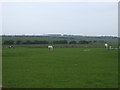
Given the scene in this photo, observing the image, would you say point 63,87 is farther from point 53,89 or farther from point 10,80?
point 10,80

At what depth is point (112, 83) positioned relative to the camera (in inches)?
467

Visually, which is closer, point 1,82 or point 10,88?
point 10,88

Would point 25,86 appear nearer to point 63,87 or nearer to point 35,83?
point 35,83

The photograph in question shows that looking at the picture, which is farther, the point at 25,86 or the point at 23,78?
the point at 23,78

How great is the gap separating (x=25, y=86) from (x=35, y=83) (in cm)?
77

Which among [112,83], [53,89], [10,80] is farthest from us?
[10,80]

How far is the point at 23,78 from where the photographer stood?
13.2 metres

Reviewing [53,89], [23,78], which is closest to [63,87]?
[53,89]

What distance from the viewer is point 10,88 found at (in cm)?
1086

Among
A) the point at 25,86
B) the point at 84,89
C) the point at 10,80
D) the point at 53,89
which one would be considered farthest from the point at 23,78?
the point at 84,89

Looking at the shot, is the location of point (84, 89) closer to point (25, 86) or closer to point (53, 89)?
point (53, 89)

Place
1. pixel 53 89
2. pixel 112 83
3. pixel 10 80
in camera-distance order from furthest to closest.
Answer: pixel 10 80 < pixel 112 83 < pixel 53 89

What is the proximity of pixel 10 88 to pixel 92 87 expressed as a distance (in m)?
3.46

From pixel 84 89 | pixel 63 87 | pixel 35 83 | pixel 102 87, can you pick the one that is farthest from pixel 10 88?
pixel 102 87
